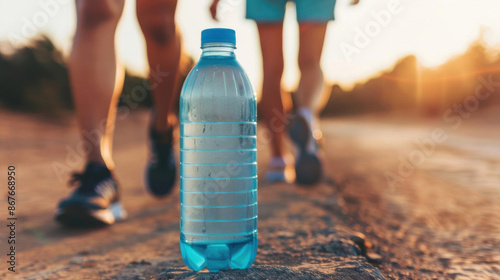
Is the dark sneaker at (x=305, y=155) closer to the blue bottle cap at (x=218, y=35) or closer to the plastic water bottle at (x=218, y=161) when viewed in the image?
the plastic water bottle at (x=218, y=161)

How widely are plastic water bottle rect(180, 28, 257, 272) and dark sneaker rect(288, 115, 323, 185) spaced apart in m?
1.37

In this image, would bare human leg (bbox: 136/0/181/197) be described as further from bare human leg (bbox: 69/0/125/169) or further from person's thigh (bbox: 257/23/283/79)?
person's thigh (bbox: 257/23/283/79)

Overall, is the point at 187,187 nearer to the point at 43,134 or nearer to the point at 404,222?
the point at 404,222

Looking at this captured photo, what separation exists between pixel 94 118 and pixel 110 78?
236 millimetres

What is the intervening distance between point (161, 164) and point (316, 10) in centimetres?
145

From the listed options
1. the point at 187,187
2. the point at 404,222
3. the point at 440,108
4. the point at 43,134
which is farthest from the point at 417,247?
the point at 440,108

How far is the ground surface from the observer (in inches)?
70.7

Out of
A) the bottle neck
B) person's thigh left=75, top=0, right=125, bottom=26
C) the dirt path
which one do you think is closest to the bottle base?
the dirt path

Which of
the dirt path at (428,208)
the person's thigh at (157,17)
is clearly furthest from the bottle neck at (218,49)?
the person's thigh at (157,17)

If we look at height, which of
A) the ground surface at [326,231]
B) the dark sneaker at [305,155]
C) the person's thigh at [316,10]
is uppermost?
the person's thigh at [316,10]

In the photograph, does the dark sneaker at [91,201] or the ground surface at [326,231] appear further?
the dark sneaker at [91,201]

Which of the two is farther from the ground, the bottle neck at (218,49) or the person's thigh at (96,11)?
the person's thigh at (96,11)

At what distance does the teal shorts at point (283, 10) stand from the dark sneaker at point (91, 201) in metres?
1.63

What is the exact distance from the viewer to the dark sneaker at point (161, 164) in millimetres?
3274
